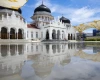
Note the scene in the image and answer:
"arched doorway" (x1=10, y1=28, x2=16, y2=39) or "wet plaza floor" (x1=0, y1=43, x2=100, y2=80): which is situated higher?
"arched doorway" (x1=10, y1=28, x2=16, y2=39)

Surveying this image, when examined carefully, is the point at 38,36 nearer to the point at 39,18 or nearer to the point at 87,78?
the point at 39,18

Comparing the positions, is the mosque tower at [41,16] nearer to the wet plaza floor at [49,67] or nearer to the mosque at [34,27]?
the mosque at [34,27]

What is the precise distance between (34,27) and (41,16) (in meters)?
4.94

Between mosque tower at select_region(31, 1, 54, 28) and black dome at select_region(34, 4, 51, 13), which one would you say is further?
black dome at select_region(34, 4, 51, 13)

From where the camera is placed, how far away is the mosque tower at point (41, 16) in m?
40.0

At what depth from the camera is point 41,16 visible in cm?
4094

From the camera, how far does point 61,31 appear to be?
128 ft

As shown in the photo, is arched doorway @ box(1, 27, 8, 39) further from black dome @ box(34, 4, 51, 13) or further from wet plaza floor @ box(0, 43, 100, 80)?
wet plaza floor @ box(0, 43, 100, 80)

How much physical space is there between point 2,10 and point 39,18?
40.0ft

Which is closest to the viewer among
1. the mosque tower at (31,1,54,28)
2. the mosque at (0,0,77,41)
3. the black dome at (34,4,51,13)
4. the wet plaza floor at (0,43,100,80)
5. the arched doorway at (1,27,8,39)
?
the wet plaza floor at (0,43,100,80)

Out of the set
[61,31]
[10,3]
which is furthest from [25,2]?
[61,31]

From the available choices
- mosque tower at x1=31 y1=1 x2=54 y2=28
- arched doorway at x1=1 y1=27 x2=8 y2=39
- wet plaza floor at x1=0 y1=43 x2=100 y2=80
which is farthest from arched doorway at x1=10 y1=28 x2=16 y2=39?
wet plaza floor at x1=0 y1=43 x2=100 y2=80

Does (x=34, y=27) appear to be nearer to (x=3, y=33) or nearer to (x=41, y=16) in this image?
Result: (x=41, y=16)

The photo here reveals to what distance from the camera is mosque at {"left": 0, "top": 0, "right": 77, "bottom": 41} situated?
28375mm
